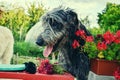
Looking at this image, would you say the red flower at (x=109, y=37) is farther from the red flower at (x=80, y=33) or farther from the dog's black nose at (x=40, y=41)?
the dog's black nose at (x=40, y=41)

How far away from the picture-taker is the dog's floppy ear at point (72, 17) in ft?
11.2

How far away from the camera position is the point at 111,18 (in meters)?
3.48

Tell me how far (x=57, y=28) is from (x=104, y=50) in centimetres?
48

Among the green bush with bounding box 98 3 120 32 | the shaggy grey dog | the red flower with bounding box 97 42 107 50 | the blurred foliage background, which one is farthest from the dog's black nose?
the green bush with bounding box 98 3 120 32

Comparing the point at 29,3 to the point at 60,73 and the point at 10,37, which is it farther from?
the point at 60,73

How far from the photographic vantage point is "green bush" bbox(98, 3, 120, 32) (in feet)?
11.3

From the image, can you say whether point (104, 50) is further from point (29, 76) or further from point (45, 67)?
point (29, 76)

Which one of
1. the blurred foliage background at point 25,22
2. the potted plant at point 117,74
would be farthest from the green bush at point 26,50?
the potted plant at point 117,74

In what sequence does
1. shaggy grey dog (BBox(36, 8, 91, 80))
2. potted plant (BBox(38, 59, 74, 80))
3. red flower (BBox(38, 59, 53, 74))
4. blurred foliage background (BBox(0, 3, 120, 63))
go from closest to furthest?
→ potted plant (BBox(38, 59, 74, 80)) < red flower (BBox(38, 59, 53, 74)) < shaggy grey dog (BBox(36, 8, 91, 80)) < blurred foliage background (BBox(0, 3, 120, 63))

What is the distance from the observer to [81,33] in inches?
131

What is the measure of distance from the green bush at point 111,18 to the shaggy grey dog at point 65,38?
19 centimetres

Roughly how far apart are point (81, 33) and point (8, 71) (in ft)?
2.38

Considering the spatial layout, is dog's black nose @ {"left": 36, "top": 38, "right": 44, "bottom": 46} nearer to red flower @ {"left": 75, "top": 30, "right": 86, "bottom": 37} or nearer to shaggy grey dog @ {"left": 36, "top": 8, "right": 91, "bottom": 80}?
shaggy grey dog @ {"left": 36, "top": 8, "right": 91, "bottom": 80}

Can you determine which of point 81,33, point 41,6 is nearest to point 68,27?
point 81,33
